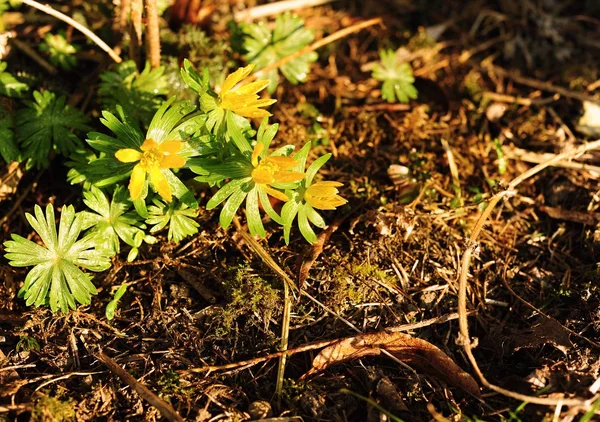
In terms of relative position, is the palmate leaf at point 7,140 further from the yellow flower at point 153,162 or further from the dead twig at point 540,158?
the dead twig at point 540,158

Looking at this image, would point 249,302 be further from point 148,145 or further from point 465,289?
point 465,289

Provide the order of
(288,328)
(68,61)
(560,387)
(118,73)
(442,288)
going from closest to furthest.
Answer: (560,387), (288,328), (442,288), (118,73), (68,61)

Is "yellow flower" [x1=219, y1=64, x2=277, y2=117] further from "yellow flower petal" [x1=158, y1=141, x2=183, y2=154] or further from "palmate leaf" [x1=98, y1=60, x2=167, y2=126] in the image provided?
"palmate leaf" [x1=98, y1=60, x2=167, y2=126]

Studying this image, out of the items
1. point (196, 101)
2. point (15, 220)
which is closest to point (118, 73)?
point (196, 101)

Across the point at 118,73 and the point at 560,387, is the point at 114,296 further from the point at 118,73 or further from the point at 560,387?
the point at 560,387

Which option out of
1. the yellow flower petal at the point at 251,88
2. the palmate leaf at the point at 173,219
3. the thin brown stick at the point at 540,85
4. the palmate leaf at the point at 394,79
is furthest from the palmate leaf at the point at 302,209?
the thin brown stick at the point at 540,85

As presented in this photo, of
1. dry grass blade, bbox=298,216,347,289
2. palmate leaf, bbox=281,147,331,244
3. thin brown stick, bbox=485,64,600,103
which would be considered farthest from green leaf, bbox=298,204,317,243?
thin brown stick, bbox=485,64,600,103
